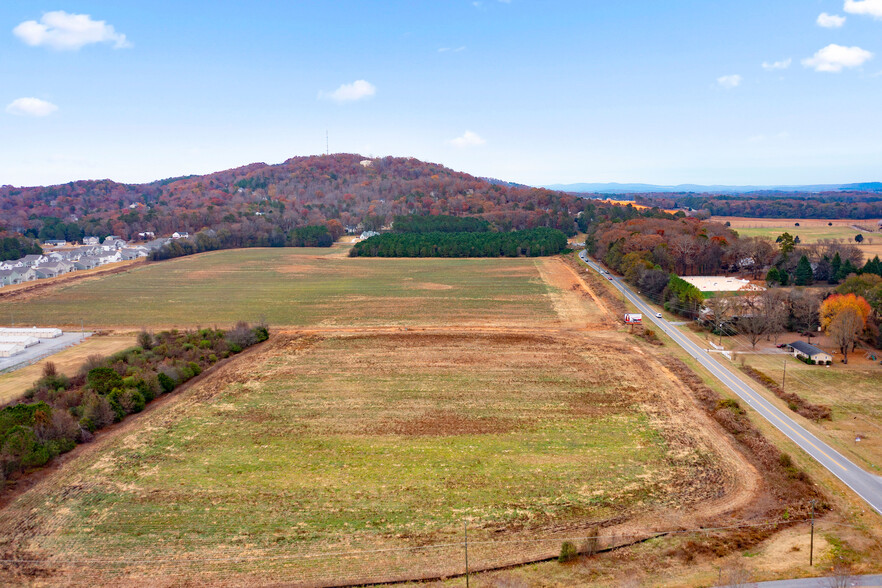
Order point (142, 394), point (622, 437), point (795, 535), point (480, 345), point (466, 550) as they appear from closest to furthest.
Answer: point (466, 550) < point (795, 535) < point (622, 437) < point (142, 394) < point (480, 345)

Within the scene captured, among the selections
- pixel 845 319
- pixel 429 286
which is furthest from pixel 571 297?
pixel 845 319

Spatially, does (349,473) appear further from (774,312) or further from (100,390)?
(774,312)

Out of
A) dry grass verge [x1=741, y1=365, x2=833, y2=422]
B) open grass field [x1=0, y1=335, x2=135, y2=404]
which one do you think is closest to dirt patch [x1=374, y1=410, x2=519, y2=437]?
dry grass verge [x1=741, y1=365, x2=833, y2=422]

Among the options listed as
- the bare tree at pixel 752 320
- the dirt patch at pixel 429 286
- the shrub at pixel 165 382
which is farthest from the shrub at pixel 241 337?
the bare tree at pixel 752 320

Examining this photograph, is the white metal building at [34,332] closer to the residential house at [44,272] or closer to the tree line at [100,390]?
the tree line at [100,390]

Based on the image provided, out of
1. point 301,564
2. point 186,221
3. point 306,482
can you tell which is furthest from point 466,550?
point 186,221

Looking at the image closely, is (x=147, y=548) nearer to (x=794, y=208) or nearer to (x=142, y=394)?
(x=142, y=394)

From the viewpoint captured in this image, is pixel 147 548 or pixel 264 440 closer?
pixel 147 548

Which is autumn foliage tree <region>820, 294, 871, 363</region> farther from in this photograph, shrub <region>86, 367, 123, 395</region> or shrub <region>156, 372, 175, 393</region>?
shrub <region>86, 367, 123, 395</region>
